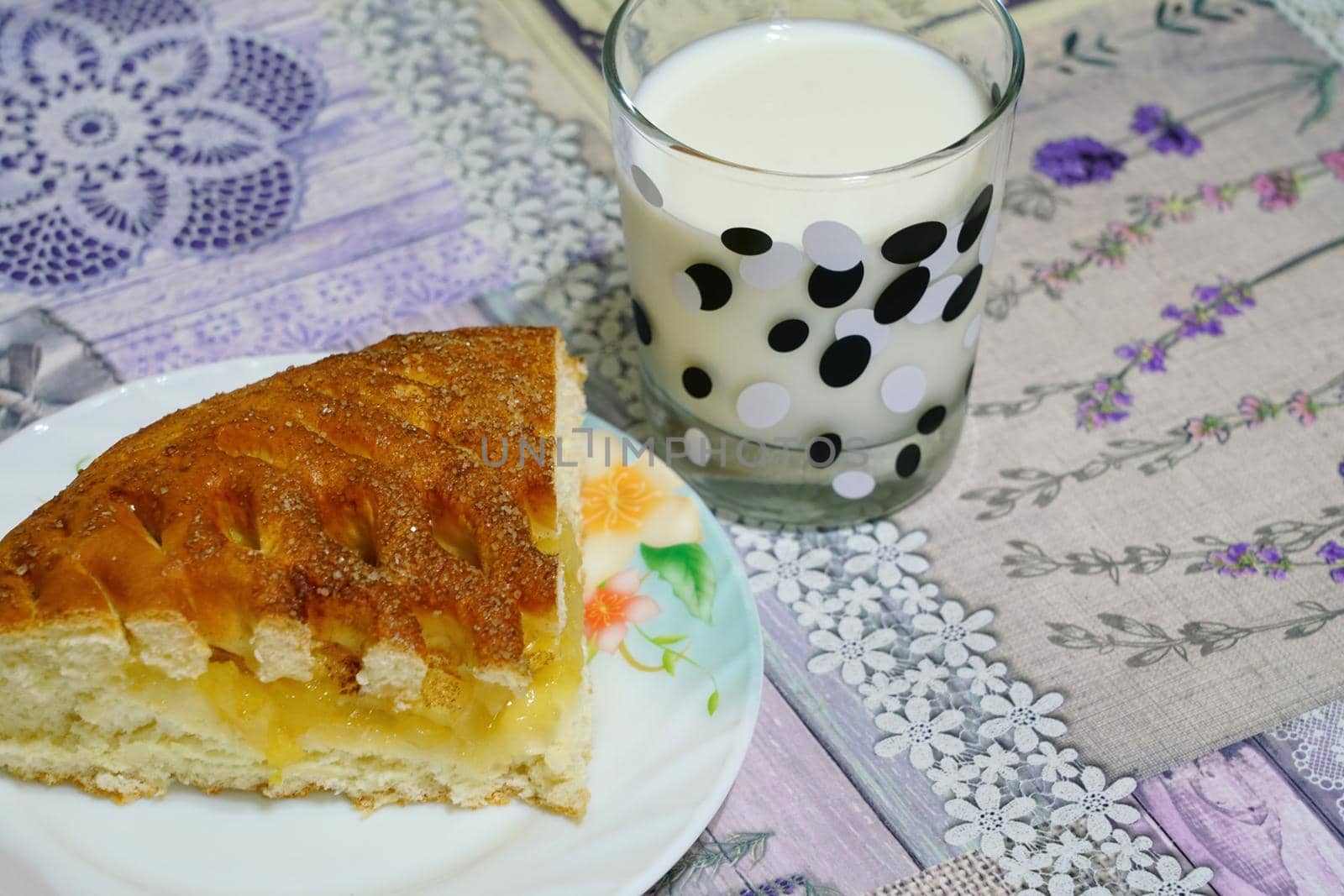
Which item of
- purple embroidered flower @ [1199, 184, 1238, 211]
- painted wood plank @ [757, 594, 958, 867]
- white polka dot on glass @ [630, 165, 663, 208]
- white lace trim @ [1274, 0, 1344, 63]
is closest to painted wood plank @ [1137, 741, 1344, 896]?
painted wood plank @ [757, 594, 958, 867]

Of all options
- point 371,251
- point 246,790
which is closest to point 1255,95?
point 371,251

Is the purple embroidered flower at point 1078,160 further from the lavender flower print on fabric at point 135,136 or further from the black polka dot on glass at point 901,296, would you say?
the lavender flower print on fabric at point 135,136

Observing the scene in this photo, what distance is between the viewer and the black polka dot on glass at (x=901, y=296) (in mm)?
1404

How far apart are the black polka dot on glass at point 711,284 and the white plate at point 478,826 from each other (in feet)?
1.01

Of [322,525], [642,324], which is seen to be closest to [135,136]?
[642,324]

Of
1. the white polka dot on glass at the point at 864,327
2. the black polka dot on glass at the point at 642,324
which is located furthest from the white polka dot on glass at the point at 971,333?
the black polka dot on glass at the point at 642,324

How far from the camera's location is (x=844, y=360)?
4.81 feet

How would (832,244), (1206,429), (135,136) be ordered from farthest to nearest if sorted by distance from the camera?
(135,136), (1206,429), (832,244)

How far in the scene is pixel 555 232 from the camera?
2.08m

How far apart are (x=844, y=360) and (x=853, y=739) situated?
1.33 feet

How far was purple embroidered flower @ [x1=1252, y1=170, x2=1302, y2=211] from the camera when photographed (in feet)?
6.77

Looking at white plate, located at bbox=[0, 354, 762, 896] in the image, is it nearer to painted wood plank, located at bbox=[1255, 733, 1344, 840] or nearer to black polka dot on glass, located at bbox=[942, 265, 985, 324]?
black polka dot on glass, located at bbox=[942, 265, 985, 324]

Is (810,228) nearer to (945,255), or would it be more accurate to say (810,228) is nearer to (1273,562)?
(945,255)

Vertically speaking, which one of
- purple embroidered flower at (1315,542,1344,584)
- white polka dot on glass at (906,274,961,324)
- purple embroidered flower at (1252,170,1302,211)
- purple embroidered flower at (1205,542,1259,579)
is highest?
white polka dot on glass at (906,274,961,324)
